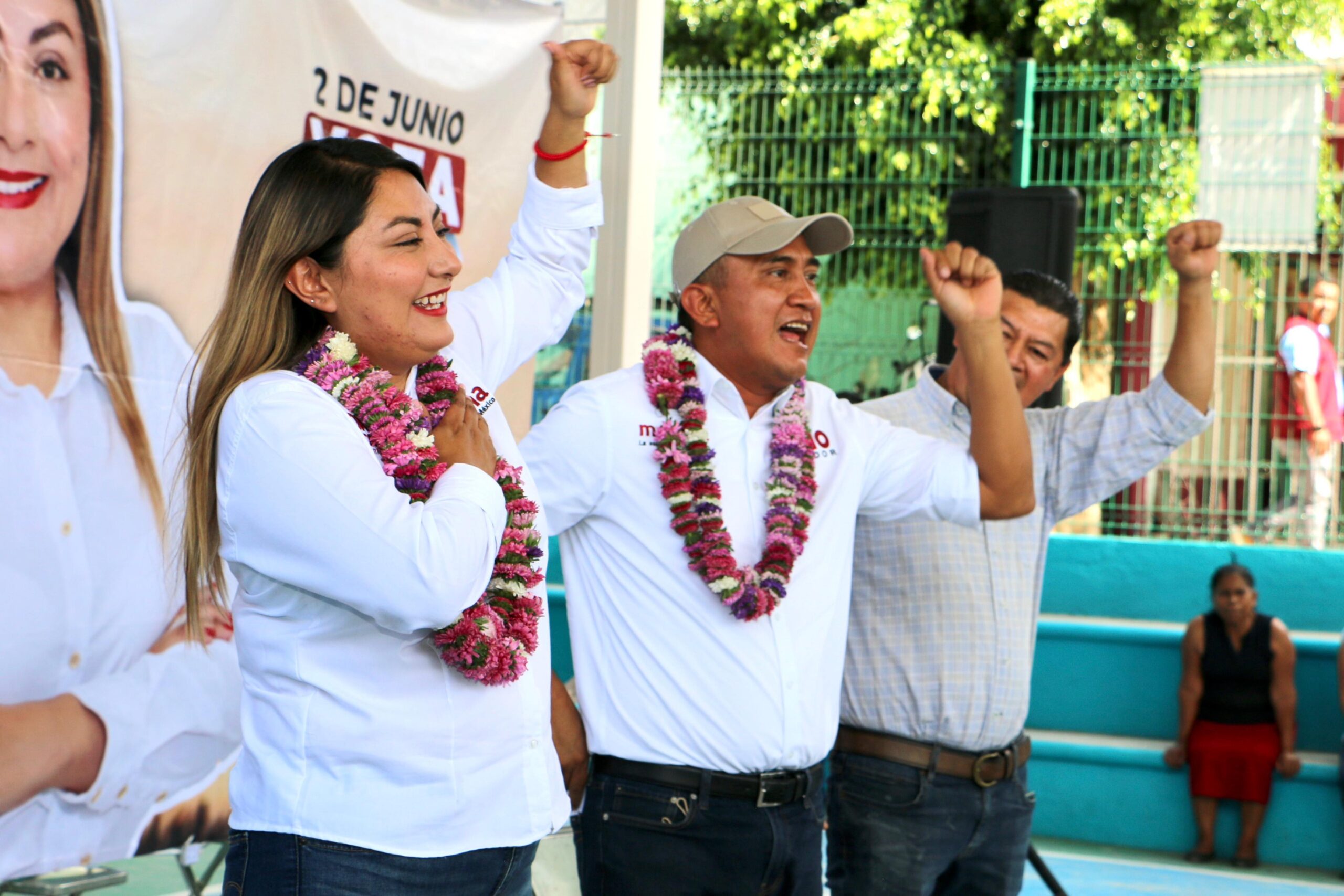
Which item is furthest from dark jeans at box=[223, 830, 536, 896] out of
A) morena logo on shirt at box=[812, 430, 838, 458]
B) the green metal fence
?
the green metal fence

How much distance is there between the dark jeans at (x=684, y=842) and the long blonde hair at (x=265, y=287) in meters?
1.01

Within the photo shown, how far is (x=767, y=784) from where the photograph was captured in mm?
2613

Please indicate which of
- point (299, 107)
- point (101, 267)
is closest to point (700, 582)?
point (101, 267)

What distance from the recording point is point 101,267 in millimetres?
3117

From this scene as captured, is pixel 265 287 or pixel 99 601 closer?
pixel 265 287

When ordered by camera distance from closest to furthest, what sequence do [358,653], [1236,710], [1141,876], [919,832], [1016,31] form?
[358,653], [919,832], [1141,876], [1236,710], [1016,31]

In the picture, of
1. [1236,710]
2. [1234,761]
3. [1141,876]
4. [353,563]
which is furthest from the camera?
[1236,710]

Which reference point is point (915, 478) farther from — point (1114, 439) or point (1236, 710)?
point (1236, 710)

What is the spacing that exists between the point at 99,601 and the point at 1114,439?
7.84 feet

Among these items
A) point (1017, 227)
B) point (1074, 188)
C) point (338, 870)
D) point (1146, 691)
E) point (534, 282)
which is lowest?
point (1146, 691)

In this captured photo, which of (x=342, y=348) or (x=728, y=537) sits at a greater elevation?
(x=342, y=348)

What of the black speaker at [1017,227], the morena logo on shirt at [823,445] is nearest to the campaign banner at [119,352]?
the morena logo on shirt at [823,445]

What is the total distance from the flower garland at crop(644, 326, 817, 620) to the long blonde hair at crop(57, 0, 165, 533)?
123 cm

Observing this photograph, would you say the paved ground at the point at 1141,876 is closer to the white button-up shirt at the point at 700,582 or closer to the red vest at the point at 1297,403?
the red vest at the point at 1297,403
